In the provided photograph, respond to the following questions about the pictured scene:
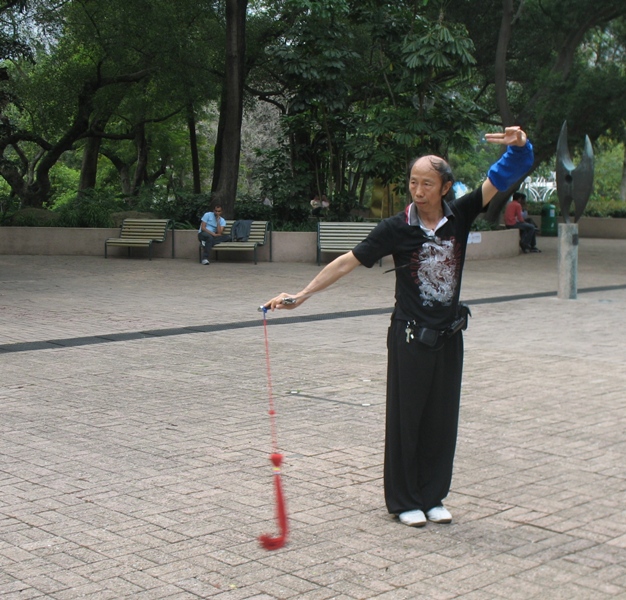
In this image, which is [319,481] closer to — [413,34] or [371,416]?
[371,416]

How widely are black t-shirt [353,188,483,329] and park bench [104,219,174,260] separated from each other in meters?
16.6

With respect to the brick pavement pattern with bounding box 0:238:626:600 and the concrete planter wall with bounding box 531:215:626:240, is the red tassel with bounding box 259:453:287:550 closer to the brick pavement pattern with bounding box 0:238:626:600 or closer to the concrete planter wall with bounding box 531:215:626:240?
the brick pavement pattern with bounding box 0:238:626:600

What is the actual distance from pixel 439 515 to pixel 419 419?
462mm

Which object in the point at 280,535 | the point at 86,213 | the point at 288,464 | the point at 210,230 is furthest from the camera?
the point at 86,213

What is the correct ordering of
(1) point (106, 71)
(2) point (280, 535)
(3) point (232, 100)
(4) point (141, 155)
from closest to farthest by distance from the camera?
1. (2) point (280, 535)
2. (3) point (232, 100)
3. (1) point (106, 71)
4. (4) point (141, 155)

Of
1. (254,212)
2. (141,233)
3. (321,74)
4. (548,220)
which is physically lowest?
(141,233)

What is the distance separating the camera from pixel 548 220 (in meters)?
33.4

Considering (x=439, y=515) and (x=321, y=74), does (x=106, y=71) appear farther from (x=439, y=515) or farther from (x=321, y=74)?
(x=439, y=515)

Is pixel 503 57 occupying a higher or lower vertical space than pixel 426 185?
higher

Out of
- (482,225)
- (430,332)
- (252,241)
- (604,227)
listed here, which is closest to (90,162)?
(252,241)

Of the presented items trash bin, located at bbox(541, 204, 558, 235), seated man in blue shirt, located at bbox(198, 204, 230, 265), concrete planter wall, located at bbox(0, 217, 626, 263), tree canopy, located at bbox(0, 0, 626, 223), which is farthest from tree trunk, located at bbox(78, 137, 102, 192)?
trash bin, located at bbox(541, 204, 558, 235)

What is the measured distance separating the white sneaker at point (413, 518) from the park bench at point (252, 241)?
15.5 m

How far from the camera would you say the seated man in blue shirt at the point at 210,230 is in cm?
2000

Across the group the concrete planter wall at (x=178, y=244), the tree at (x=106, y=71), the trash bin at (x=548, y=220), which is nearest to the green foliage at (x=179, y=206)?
the concrete planter wall at (x=178, y=244)
